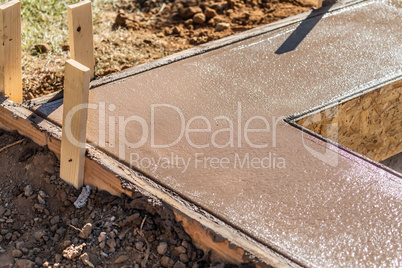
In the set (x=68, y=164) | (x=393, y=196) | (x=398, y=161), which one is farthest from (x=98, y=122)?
(x=398, y=161)

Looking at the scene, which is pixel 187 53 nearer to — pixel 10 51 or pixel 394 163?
pixel 10 51

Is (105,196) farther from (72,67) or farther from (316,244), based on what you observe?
(316,244)

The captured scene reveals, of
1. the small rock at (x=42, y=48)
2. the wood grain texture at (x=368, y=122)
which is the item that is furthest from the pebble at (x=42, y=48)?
the wood grain texture at (x=368, y=122)

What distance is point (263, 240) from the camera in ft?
7.62

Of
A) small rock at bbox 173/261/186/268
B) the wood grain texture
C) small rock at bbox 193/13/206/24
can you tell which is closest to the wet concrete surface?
the wood grain texture

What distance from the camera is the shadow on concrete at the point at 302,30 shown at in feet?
12.2

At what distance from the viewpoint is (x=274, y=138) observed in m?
2.92

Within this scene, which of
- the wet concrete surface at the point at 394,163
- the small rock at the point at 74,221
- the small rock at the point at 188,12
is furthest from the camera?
the small rock at the point at 188,12

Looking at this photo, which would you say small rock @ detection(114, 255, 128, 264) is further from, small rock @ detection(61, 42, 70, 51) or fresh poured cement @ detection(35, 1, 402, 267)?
small rock @ detection(61, 42, 70, 51)

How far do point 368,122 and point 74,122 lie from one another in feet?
5.91

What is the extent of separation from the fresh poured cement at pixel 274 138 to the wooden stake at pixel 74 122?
0.18 meters

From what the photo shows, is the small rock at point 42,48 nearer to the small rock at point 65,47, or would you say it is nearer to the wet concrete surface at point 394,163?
the small rock at point 65,47

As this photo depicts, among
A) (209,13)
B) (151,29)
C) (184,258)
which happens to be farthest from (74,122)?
(209,13)

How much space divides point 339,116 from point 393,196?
76cm
